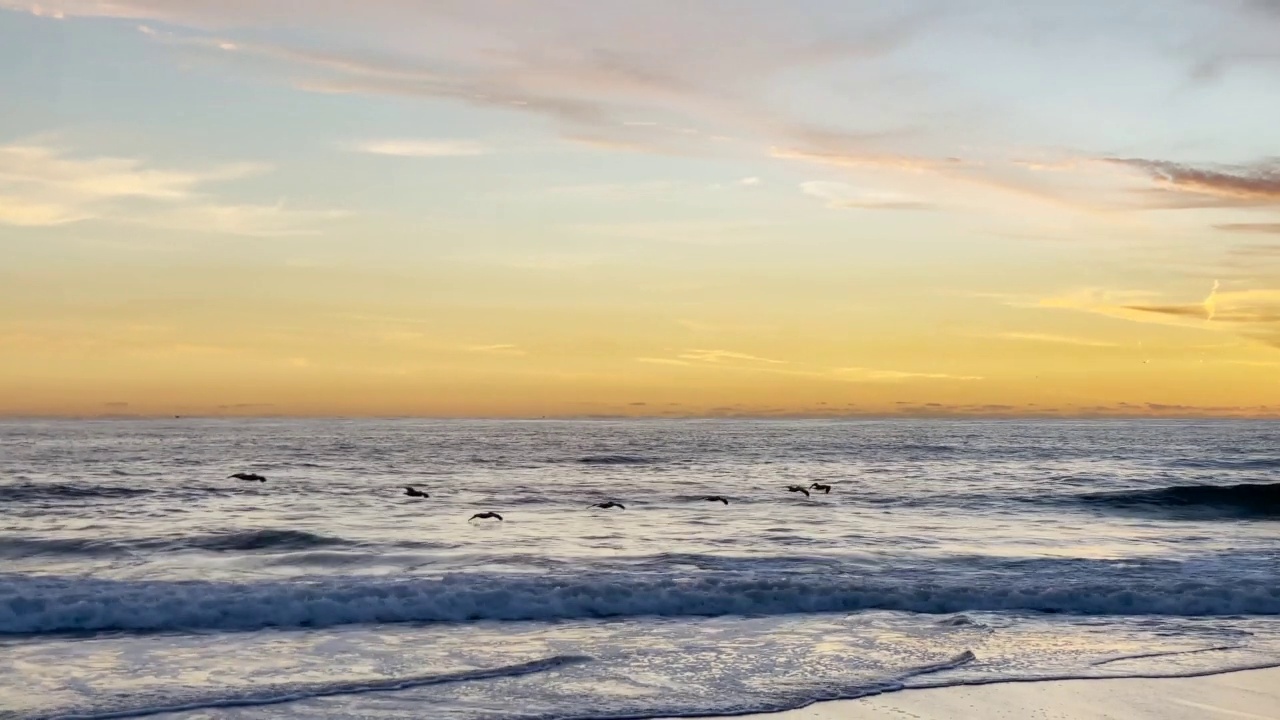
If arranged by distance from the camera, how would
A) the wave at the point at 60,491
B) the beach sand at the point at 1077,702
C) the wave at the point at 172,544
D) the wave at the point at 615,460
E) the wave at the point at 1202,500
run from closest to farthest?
the beach sand at the point at 1077,702
the wave at the point at 172,544
the wave at the point at 60,491
the wave at the point at 1202,500
the wave at the point at 615,460

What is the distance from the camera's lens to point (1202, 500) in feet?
130

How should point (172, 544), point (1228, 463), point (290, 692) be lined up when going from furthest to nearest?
point (1228, 463), point (172, 544), point (290, 692)

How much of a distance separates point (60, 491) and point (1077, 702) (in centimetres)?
3338

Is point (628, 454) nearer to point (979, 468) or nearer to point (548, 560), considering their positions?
point (979, 468)

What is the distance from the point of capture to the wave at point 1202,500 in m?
37.3

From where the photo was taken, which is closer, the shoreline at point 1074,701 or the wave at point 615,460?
the shoreline at point 1074,701

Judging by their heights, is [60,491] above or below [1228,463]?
below

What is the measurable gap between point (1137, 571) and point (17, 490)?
33205 mm

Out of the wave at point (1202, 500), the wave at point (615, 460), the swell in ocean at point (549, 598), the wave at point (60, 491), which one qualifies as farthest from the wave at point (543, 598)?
the wave at point (615, 460)

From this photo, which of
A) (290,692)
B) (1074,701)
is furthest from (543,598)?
(1074,701)

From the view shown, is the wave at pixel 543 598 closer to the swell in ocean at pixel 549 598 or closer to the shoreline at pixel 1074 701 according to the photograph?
the swell in ocean at pixel 549 598

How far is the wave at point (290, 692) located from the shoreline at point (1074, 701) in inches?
128

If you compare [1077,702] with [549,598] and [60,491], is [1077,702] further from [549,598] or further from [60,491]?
[60,491]

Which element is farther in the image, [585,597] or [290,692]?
[585,597]
